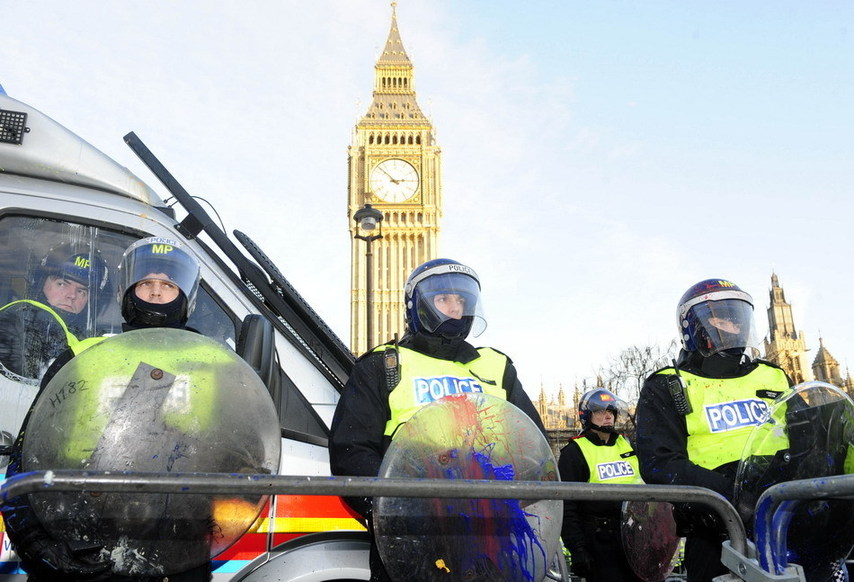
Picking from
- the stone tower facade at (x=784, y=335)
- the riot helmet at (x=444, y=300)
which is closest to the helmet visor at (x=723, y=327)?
the riot helmet at (x=444, y=300)

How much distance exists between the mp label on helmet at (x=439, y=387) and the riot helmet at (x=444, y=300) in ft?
0.87

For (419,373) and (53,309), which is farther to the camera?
(53,309)

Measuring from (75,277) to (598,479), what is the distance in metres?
3.86

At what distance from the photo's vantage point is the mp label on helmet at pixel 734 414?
2.90 meters

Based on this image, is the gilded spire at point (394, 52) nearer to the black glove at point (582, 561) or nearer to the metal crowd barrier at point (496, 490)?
the black glove at point (582, 561)

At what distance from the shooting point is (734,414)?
9.61ft

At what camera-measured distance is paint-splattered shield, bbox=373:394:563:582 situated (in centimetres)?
190

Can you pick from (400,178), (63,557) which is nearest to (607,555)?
(63,557)

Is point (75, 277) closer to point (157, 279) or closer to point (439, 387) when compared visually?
point (157, 279)

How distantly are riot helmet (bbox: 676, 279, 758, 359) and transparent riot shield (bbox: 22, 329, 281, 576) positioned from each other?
2097 mm

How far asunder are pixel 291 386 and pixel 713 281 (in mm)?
2091

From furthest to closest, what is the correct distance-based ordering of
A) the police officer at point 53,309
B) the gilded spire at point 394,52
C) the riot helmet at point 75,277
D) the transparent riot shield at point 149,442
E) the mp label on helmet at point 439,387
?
the gilded spire at point 394,52 < the riot helmet at point 75,277 < the police officer at point 53,309 < the mp label on helmet at point 439,387 < the transparent riot shield at point 149,442

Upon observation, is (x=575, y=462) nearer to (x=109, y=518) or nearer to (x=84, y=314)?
(x=84, y=314)

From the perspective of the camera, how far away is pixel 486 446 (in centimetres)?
202
